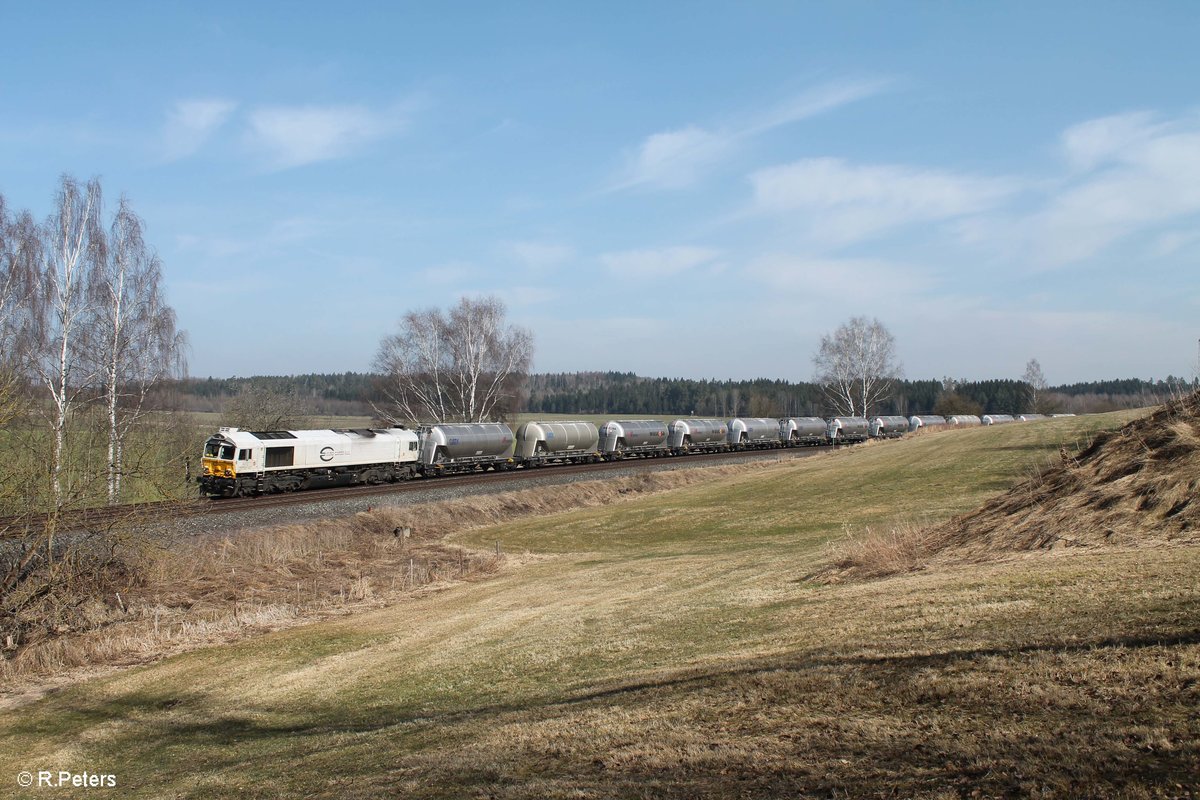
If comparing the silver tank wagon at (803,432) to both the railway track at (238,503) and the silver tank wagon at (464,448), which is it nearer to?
the railway track at (238,503)

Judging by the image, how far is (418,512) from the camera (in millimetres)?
36469

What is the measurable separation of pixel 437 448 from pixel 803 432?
1816 inches

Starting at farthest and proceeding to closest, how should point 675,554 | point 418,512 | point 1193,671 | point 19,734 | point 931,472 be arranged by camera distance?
point 931,472
point 418,512
point 675,554
point 19,734
point 1193,671

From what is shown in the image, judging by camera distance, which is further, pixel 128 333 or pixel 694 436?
pixel 694 436

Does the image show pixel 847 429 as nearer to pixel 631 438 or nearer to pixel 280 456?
pixel 631 438

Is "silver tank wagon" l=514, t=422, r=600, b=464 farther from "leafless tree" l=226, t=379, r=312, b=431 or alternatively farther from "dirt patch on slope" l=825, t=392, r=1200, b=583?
"dirt patch on slope" l=825, t=392, r=1200, b=583

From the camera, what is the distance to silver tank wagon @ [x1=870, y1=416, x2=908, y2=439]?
301 ft

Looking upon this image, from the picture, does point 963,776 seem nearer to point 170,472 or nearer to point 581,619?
point 581,619

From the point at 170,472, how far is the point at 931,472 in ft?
114

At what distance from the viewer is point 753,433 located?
82.6 m

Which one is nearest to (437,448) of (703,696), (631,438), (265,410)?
(631,438)

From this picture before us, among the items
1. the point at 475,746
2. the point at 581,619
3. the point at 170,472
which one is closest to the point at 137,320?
the point at 170,472

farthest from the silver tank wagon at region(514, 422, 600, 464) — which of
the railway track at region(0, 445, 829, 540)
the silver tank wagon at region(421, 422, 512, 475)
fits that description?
the silver tank wagon at region(421, 422, 512, 475)

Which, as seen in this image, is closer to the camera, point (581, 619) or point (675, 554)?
point (581, 619)
